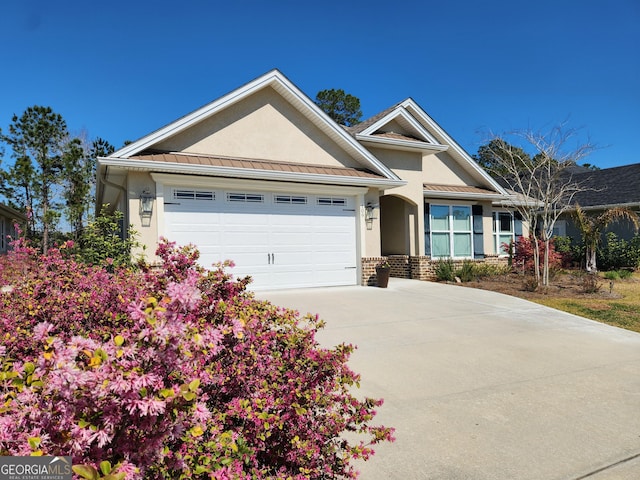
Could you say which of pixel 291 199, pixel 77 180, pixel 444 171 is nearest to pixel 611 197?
pixel 444 171

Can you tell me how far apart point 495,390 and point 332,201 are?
8.65 metres

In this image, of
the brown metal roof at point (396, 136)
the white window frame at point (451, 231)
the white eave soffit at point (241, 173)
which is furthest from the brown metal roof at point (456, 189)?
the white eave soffit at point (241, 173)

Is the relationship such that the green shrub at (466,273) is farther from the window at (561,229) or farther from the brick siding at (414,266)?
the window at (561,229)

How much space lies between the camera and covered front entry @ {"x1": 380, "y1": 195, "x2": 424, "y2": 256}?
A: 15750 millimetres

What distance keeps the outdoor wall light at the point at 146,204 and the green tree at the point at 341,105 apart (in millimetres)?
36229

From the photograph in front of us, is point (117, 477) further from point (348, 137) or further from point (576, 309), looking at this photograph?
point (348, 137)

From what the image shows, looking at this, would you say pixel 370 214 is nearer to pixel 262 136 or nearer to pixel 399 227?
pixel 399 227

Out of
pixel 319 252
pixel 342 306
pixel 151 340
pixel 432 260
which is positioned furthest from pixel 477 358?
pixel 432 260

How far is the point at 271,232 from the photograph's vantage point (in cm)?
1166

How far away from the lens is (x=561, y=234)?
23.4m

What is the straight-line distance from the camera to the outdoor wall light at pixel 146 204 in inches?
400

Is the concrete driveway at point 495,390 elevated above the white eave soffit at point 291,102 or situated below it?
below

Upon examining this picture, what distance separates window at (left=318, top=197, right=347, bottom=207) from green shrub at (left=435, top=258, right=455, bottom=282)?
4597 millimetres

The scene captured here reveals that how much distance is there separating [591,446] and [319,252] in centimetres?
938
